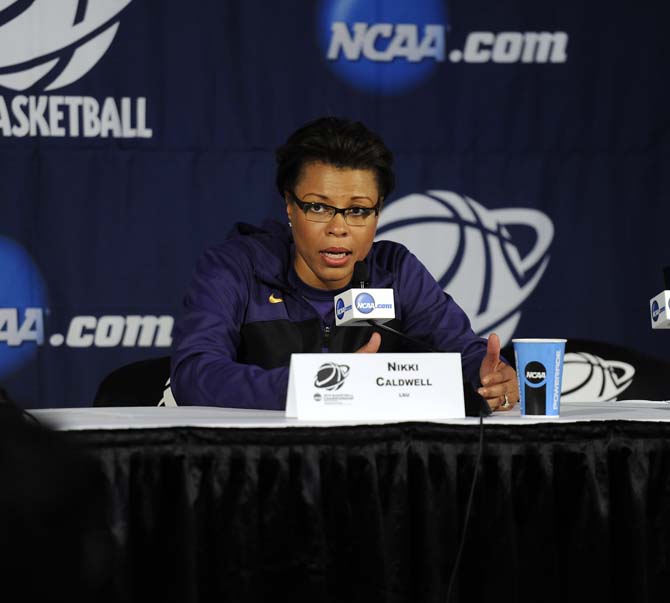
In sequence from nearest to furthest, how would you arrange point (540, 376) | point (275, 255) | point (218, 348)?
point (540, 376) < point (218, 348) < point (275, 255)

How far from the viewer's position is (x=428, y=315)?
7.80 ft

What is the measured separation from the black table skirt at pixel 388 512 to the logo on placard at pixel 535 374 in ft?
0.43

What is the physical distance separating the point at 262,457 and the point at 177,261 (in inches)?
79.5

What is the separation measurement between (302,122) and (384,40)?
1.35 ft

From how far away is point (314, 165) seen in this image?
2.32 metres

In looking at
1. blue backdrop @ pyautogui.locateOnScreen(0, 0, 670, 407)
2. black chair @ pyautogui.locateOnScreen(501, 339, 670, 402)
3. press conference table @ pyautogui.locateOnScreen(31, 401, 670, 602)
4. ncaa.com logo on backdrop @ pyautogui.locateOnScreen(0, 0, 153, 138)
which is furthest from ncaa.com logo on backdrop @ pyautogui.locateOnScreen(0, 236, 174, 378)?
press conference table @ pyautogui.locateOnScreen(31, 401, 670, 602)

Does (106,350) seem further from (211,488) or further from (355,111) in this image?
(211,488)

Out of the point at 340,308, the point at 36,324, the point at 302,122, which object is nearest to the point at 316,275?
the point at 340,308

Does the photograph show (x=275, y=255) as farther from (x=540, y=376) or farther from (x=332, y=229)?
(x=540, y=376)

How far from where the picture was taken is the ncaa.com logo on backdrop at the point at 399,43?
11.1 feet

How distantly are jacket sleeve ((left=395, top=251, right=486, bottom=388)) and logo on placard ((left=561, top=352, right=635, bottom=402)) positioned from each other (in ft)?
1.60

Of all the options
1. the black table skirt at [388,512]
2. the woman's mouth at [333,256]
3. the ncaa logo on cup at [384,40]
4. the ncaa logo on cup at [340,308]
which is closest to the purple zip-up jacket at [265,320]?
the woman's mouth at [333,256]

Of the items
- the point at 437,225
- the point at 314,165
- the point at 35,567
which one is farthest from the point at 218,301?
the point at 35,567

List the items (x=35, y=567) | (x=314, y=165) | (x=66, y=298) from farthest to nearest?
(x=66, y=298), (x=314, y=165), (x=35, y=567)
